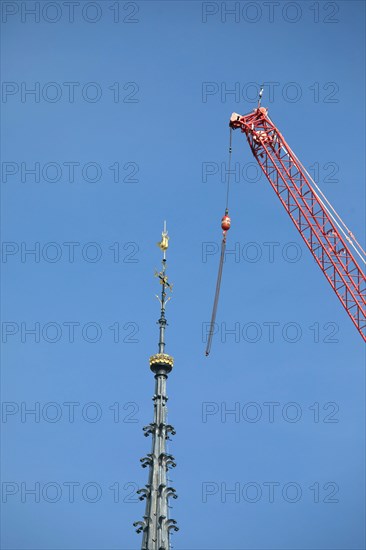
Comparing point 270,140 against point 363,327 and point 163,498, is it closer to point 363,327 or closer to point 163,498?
point 363,327

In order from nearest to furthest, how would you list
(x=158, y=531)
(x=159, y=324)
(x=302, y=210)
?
1. (x=158, y=531)
2. (x=159, y=324)
3. (x=302, y=210)

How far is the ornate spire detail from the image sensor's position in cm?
11150

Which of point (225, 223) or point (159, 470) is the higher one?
point (225, 223)

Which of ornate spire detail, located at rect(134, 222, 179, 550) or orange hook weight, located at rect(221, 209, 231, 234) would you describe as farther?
orange hook weight, located at rect(221, 209, 231, 234)

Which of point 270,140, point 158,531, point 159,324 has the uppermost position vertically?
point 270,140

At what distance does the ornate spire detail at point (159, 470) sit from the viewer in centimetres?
11150

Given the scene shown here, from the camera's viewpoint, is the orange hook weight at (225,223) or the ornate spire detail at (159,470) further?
the orange hook weight at (225,223)

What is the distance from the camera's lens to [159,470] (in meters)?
117

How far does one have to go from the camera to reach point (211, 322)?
5738 inches

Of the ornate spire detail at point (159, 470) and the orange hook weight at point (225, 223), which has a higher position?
the orange hook weight at point (225, 223)

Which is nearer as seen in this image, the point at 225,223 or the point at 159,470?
the point at 159,470

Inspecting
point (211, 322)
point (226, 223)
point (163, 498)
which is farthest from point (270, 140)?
point (163, 498)

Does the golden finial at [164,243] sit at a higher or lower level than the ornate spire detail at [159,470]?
higher

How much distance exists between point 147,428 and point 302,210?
46.8m
